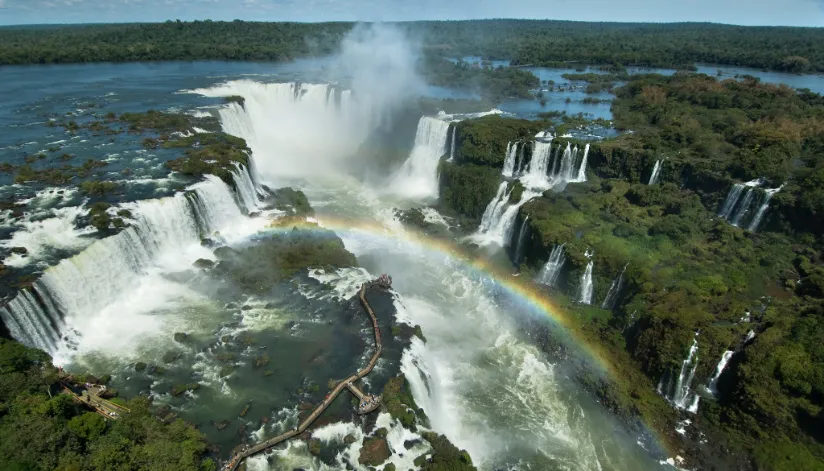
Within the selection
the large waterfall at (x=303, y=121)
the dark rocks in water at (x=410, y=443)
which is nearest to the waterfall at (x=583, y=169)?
the large waterfall at (x=303, y=121)

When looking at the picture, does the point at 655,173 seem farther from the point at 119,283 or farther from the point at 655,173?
the point at 119,283

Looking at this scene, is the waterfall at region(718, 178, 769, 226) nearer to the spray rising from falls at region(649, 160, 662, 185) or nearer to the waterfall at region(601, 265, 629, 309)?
the spray rising from falls at region(649, 160, 662, 185)

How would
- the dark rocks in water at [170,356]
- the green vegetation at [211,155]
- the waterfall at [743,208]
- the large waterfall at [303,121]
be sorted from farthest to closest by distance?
the large waterfall at [303,121] → the green vegetation at [211,155] → the waterfall at [743,208] → the dark rocks in water at [170,356]

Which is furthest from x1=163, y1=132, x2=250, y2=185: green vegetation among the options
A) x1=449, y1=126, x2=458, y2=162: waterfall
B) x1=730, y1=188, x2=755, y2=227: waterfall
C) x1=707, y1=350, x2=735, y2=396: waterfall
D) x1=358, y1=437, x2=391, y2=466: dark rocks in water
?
x1=730, y1=188, x2=755, y2=227: waterfall

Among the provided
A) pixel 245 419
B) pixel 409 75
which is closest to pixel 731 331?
pixel 245 419

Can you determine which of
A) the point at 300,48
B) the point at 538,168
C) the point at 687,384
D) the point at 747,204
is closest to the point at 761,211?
the point at 747,204

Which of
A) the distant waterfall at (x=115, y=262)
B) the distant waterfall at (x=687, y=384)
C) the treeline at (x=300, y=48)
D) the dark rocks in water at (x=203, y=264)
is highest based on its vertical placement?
the treeline at (x=300, y=48)

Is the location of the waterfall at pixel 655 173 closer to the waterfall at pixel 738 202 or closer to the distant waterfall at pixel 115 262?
the waterfall at pixel 738 202
